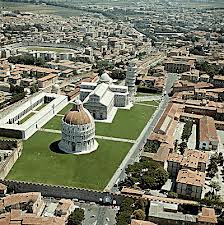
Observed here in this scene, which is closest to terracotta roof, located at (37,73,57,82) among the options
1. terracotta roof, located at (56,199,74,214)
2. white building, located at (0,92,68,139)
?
white building, located at (0,92,68,139)

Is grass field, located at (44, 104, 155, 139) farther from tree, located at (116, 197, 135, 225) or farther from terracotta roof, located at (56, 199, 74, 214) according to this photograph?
terracotta roof, located at (56, 199, 74, 214)

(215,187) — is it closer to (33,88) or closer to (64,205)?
(64,205)

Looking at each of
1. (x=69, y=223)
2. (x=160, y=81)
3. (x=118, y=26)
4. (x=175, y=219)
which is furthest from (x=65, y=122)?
(x=118, y=26)

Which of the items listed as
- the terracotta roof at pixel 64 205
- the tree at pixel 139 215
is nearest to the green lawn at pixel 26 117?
the terracotta roof at pixel 64 205

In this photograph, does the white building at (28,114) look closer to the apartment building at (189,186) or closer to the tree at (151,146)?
the tree at (151,146)

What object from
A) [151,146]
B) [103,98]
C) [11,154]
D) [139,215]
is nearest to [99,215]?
[139,215]

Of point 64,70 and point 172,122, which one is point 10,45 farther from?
point 172,122
